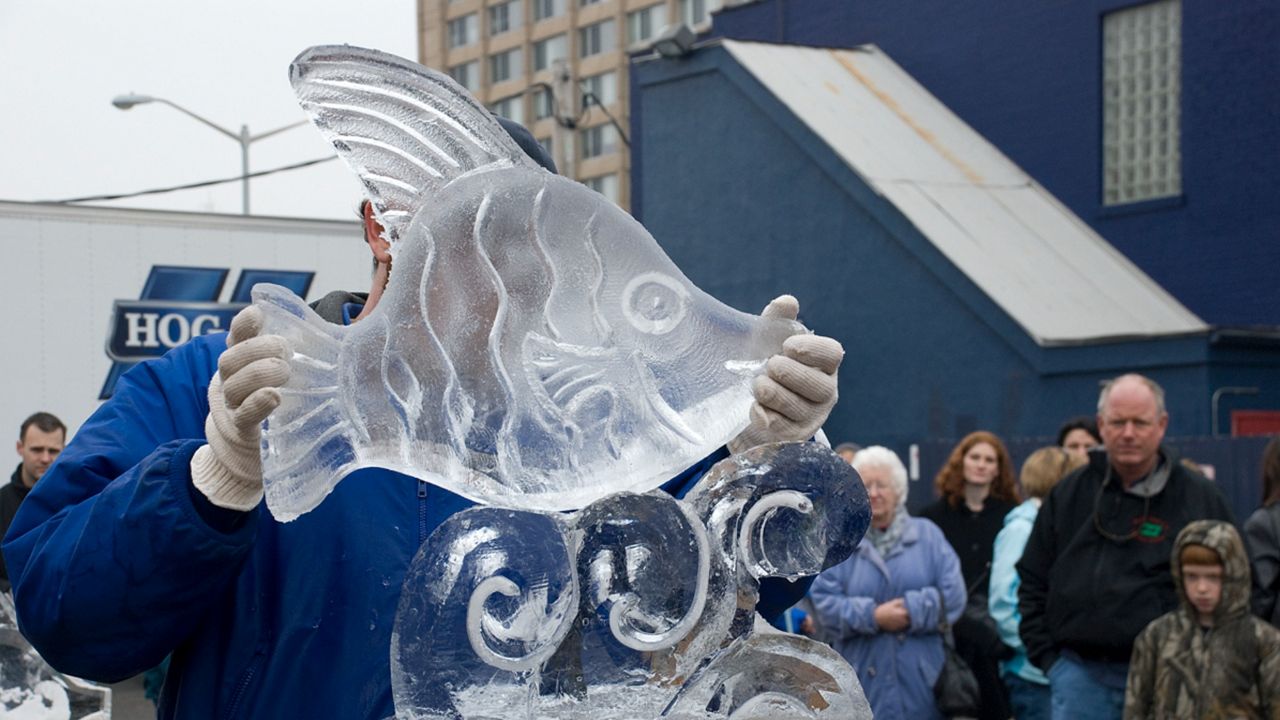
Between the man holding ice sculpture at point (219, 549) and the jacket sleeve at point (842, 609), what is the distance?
164 inches

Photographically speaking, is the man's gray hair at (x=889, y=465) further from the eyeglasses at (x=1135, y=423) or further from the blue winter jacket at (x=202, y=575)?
the blue winter jacket at (x=202, y=575)

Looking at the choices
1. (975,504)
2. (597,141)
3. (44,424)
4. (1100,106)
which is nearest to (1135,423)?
(975,504)

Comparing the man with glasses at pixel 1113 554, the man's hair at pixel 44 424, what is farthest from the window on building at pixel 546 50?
the man with glasses at pixel 1113 554

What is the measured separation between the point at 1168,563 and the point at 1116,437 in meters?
0.50

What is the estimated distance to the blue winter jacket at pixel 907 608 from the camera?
255 inches

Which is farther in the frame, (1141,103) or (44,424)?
(1141,103)

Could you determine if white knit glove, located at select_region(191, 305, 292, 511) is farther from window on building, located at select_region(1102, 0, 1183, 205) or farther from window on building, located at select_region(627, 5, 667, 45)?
window on building, located at select_region(627, 5, 667, 45)

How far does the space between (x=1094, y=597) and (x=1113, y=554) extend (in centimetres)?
19

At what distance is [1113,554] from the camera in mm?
6117

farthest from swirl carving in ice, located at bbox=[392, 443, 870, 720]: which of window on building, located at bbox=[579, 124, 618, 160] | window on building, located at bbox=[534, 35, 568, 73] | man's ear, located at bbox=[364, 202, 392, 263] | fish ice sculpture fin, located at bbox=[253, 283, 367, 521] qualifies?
window on building, located at bbox=[534, 35, 568, 73]

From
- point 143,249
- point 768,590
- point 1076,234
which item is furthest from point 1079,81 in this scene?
point 768,590

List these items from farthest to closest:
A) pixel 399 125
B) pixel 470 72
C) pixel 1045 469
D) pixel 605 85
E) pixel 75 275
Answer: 1. pixel 470 72
2. pixel 605 85
3. pixel 75 275
4. pixel 1045 469
5. pixel 399 125

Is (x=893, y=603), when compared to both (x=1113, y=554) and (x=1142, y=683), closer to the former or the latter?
(x=1113, y=554)

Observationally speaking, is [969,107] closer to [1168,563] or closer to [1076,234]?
[1076,234]
